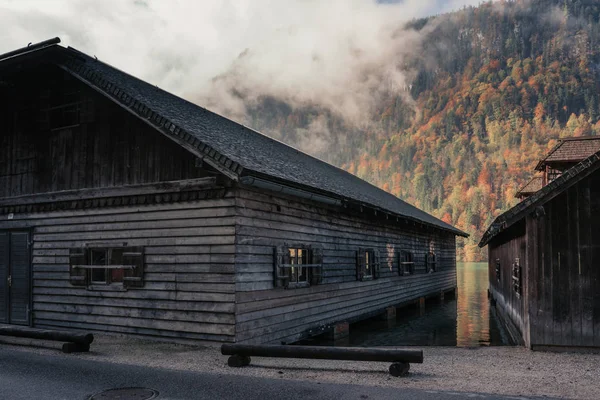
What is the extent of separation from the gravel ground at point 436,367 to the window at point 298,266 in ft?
7.97

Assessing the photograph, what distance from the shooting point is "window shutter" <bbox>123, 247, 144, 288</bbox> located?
40.1 ft

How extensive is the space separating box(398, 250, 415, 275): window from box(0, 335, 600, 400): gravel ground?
385 inches

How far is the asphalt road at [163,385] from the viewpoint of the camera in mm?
7426

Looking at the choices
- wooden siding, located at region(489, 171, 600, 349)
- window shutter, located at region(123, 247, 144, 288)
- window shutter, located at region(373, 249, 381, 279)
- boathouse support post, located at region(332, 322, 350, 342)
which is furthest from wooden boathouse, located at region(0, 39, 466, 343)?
wooden siding, located at region(489, 171, 600, 349)

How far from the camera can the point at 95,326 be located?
12969mm

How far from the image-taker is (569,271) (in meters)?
11.2

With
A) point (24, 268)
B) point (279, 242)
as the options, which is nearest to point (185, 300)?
point (279, 242)

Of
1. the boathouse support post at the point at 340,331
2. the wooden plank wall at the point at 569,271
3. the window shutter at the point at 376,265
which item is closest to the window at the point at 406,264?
the window shutter at the point at 376,265

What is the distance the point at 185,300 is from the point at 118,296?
7.09ft

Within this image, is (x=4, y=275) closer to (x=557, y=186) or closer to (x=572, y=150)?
(x=557, y=186)

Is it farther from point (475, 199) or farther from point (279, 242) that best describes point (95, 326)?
point (475, 199)

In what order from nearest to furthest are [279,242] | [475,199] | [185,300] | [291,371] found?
[291,371], [185,300], [279,242], [475,199]

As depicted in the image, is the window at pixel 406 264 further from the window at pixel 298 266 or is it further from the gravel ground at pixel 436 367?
the gravel ground at pixel 436 367

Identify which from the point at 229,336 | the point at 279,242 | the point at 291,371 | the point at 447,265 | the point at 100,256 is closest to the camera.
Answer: the point at 291,371
